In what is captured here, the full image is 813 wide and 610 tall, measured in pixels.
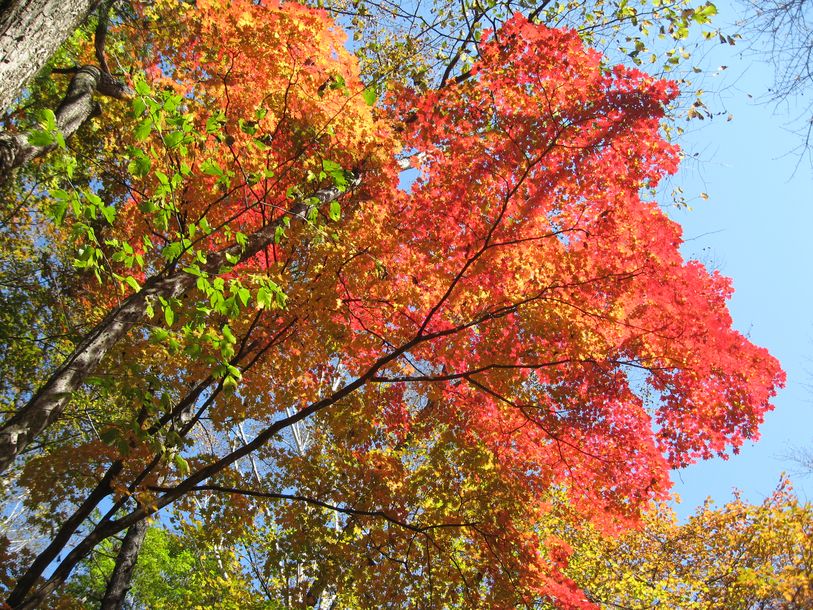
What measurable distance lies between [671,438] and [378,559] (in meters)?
4.06

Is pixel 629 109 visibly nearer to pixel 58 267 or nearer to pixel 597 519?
pixel 597 519

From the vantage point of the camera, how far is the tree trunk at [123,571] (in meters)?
8.38

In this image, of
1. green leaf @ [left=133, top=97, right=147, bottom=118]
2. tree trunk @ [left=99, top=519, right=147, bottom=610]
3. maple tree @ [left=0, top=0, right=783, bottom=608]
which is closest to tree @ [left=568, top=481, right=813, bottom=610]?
maple tree @ [left=0, top=0, right=783, bottom=608]

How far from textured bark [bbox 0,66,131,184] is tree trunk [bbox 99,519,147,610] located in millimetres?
5690

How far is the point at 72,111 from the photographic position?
6438 millimetres

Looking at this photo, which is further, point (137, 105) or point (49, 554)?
point (49, 554)

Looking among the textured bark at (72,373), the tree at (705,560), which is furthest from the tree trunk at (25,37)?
the tree at (705,560)

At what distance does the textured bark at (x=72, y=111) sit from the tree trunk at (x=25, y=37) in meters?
1.12

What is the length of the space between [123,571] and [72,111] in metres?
6.94

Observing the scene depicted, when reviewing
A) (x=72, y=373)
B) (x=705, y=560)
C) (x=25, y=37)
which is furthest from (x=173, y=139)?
(x=705, y=560)

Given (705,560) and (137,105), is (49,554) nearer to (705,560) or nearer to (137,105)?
(137,105)

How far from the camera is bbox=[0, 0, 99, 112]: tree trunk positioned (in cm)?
335

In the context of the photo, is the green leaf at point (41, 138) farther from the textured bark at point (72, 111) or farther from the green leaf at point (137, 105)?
the textured bark at point (72, 111)

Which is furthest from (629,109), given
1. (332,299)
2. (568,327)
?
(332,299)
